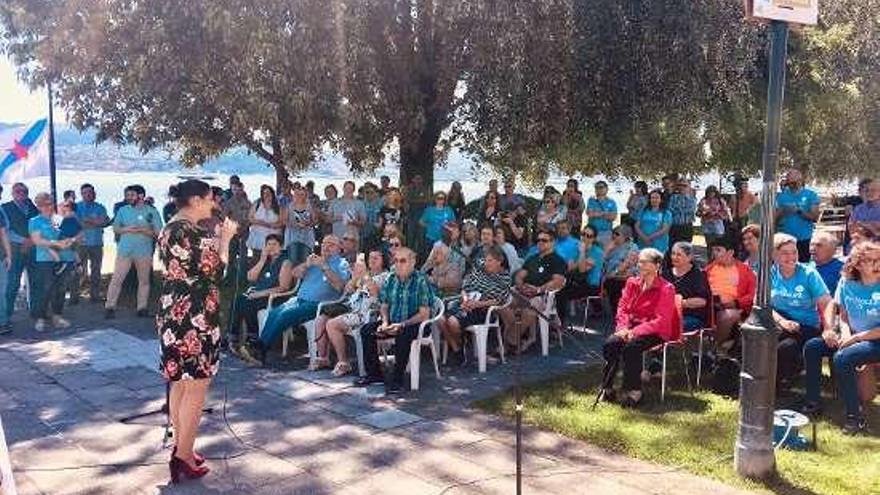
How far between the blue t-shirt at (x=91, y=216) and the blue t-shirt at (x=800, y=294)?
8479mm

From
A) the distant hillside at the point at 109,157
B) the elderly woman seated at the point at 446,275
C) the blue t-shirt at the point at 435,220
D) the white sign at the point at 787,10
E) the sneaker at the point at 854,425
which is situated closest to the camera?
the white sign at the point at 787,10

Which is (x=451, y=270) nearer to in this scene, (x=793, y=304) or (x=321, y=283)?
(x=321, y=283)

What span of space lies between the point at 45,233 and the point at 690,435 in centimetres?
736

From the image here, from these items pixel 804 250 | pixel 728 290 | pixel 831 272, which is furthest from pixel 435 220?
pixel 831 272

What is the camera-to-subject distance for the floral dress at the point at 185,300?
14.5 ft

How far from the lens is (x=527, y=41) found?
37.7 ft

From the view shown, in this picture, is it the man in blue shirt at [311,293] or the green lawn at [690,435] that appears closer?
the green lawn at [690,435]

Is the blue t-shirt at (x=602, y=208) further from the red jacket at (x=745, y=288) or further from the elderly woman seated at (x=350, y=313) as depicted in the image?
the elderly woman seated at (x=350, y=313)

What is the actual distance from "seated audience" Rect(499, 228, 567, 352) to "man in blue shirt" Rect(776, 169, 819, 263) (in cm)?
303

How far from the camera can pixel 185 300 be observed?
445cm

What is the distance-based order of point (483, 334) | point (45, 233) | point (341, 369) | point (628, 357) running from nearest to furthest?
1. point (628, 357)
2. point (341, 369)
3. point (483, 334)
4. point (45, 233)

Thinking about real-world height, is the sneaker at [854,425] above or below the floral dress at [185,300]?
below

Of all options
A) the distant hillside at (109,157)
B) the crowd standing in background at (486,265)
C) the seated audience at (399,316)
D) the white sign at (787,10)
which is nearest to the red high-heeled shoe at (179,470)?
the crowd standing in background at (486,265)

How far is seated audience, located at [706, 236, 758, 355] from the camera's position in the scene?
6.43 m
